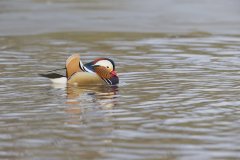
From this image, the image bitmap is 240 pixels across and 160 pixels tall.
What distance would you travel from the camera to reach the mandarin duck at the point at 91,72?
480 inches

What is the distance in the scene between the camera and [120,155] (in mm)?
7902

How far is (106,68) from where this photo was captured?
12227 mm

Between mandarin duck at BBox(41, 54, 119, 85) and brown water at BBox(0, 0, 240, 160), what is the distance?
0.49ft

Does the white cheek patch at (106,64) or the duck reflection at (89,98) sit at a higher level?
the white cheek patch at (106,64)

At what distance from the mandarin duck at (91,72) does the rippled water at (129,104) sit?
6.8 inches

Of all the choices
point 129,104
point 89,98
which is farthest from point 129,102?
point 89,98

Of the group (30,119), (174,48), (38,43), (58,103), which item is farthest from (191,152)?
(38,43)

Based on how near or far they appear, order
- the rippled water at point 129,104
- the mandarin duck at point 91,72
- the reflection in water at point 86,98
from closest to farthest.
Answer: the rippled water at point 129,104 → the reflection in water at point 86,98 → the mandarin duck at point 91,72

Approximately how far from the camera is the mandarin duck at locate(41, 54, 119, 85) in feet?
40.0

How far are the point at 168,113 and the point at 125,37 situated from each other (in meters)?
8.27

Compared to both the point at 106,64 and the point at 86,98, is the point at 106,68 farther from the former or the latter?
the point at 86,98

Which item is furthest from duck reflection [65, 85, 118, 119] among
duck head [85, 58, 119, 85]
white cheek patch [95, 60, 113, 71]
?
white cheek patch [95, 60, 113, 71]

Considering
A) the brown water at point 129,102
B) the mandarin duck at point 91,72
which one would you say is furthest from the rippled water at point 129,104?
the mandarin duck at point 91,72

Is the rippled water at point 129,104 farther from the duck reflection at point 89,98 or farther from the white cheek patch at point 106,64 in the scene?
the white cheek patch at point 106,64
